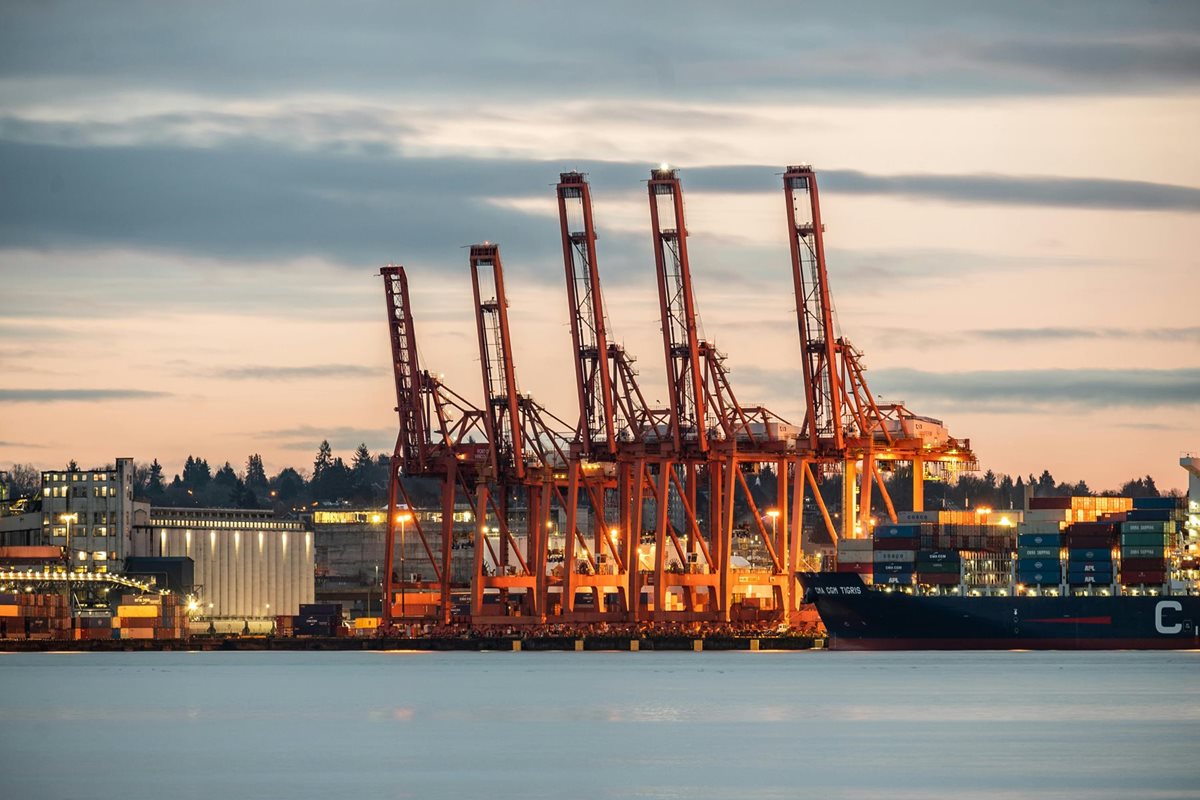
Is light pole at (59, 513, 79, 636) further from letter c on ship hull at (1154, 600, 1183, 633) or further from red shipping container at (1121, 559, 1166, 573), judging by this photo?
letter c on ship hull at (1154, 600, 1183, 633)

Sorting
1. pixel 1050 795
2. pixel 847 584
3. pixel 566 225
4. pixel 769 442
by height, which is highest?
pixel 566 225

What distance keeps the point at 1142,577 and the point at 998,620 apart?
7331 millimetres

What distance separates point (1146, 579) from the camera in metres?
102

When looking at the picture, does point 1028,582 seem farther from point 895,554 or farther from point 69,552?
point 69,552

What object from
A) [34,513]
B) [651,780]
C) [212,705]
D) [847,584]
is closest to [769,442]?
[847,584]

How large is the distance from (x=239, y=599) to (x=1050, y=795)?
383 feet

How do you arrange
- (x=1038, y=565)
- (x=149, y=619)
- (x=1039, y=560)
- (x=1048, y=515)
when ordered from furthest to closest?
1. (x=149, y=619)
2. (x=1048, y=515)
3. (x=1039, y=560)
4. (x=1038, y=565)

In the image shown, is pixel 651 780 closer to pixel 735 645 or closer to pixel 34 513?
pixel 735 645

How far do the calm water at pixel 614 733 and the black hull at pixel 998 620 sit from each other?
845cm

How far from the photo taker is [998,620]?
347ft

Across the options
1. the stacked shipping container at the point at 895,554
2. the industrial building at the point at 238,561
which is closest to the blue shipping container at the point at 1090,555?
the stacked shipping container at the point at 895,554

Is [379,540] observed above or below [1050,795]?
above

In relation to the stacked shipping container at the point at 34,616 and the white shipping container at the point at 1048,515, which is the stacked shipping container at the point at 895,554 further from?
the stacked shipping container at the point at 34,616

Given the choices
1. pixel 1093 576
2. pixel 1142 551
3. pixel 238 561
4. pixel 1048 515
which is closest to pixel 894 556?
pixel 1048 515
